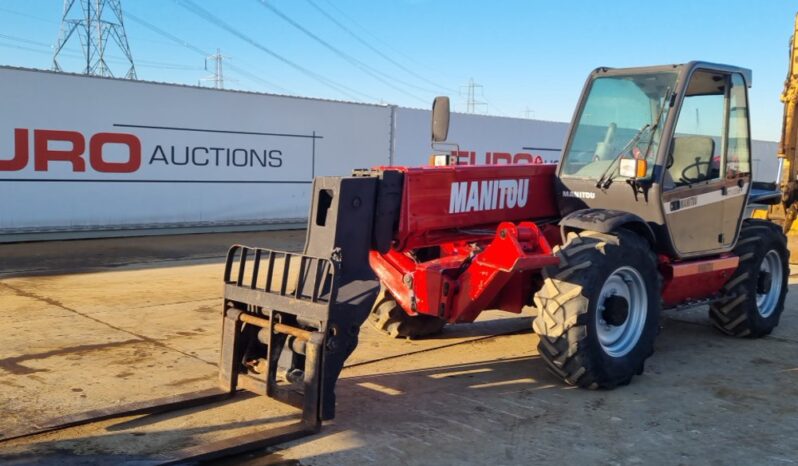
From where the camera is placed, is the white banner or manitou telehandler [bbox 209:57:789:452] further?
the white banner

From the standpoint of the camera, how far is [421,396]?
196 inches

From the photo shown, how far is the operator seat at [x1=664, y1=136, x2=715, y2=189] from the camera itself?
5.98 m

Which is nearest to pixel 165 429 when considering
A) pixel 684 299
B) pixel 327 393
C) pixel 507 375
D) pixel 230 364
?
pixel 230 364

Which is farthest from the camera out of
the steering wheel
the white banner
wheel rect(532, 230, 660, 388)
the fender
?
the white banner

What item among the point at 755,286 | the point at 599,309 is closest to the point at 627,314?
the point at 599,309

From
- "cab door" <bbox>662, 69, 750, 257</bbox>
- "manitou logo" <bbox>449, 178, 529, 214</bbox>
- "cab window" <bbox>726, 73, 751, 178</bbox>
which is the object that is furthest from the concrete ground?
"cab window" <bbox>726, 73, 751, 178</bbox>

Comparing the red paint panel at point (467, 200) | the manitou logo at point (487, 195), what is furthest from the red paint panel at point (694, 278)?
the manitou logo at point (487, 195)

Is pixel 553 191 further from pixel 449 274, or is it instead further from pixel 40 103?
pixel 40 103

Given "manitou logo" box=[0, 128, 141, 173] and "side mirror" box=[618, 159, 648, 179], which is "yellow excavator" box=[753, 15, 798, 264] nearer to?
"side mirror" box=[618, 159, 648, 179]

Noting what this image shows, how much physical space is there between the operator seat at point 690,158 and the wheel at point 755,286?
1.06 m

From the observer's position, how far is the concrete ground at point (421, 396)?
13.3ft

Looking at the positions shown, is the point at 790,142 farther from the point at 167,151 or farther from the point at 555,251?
the point at 167,151

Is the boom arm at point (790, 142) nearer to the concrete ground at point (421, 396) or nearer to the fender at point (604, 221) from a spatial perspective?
the concrete ground at point (421, 396)

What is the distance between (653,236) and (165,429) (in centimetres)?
379
